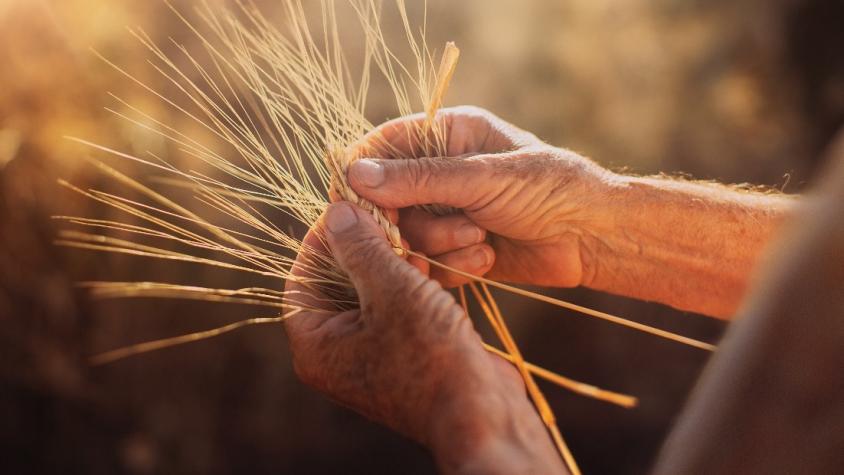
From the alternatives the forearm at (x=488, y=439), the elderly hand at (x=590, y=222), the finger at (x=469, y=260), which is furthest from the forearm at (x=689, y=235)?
the forearm at (x=488, y=439)

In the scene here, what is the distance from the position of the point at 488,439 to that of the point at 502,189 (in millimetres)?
649

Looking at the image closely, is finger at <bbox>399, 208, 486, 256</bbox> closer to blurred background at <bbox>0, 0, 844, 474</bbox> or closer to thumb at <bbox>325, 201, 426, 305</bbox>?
thumb at <bbox>325, 201, 426, 305</bbox>

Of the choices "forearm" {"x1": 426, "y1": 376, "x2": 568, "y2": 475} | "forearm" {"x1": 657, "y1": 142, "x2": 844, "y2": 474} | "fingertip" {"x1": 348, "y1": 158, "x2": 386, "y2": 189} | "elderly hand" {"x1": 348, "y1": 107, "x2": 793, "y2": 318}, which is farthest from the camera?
"elderly hand" {"x1": 348, "y1": 107, "x2": 793, "y2": 318}

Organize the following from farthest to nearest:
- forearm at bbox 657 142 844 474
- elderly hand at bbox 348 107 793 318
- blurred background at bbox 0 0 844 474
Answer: blurred background at bbox 0 0 844 474, elderly hand at bbox 348 107 793 318, forearm at bbox 657 142 844 474

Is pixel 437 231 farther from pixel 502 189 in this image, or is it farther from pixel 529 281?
pixel 529 281

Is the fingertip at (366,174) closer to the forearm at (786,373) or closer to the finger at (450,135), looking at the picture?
the finger at (450,135)

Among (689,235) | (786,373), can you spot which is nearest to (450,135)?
(689,235)

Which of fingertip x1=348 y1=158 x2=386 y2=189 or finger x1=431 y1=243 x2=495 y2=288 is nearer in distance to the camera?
fingertip x1=348 y1=158 x2=386 y2=189

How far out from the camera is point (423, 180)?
4.16 feet

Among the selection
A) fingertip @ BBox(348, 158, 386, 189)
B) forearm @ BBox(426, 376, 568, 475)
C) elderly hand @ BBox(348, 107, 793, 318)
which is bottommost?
forearm @ BBox(426, 376, 568, 475)

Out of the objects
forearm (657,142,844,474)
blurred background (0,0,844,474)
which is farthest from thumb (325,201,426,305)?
blurred background (0,0,844,474)

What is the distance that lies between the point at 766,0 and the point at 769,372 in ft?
9.79

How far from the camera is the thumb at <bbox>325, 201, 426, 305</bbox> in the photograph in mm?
999

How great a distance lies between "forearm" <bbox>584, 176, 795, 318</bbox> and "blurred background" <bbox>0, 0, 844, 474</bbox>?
797 millimetres
